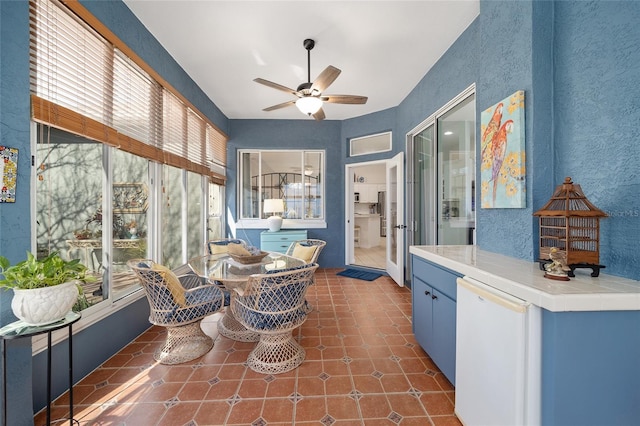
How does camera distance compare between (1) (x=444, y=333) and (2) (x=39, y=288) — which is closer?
(2) (x=39, y=288)

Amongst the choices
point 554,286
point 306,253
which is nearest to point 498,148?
point 554,286

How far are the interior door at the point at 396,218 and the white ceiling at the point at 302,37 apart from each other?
1.26 meters

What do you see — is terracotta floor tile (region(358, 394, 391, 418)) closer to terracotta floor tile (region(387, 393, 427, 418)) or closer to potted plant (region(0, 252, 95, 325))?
terracotta floor tile (region(387, 393, 427, 418))

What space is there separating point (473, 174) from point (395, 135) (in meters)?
2.18

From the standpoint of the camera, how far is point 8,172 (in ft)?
4.50

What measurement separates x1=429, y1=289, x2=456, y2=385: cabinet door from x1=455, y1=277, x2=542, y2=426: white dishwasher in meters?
0.21

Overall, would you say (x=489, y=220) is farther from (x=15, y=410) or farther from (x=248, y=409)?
(x=15, y=410)

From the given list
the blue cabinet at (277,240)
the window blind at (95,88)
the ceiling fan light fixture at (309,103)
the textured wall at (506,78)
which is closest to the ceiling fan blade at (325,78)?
the ceiling fan light fixture at (309,103)

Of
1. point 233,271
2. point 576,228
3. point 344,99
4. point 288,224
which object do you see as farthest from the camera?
point 288,224

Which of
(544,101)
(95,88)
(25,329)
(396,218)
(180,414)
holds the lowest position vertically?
(180,414)

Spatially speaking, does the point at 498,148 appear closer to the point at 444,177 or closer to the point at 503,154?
the point at 503,154

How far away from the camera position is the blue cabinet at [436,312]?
177 centimetres

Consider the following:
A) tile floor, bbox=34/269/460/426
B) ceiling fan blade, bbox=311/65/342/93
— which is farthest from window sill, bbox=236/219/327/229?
ceiling fan blade, bbox=311/65/342/93

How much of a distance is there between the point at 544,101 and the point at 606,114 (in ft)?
1.26
